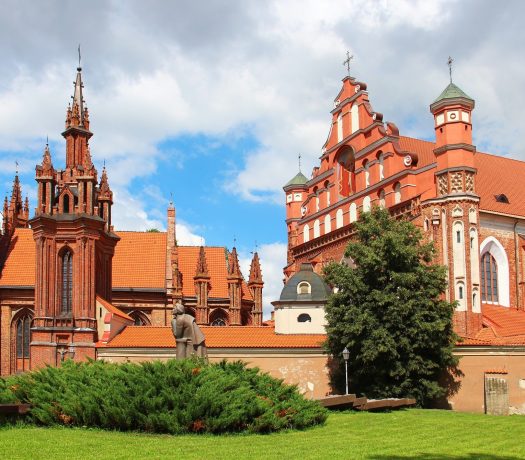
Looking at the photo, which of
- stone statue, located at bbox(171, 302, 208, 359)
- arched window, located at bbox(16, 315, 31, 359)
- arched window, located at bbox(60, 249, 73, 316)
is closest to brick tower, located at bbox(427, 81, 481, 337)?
stone statue, located at bbox(171, 302, 208, 359)

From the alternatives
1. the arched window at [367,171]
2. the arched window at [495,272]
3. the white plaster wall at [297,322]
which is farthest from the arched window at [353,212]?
the arched window at [495,272]

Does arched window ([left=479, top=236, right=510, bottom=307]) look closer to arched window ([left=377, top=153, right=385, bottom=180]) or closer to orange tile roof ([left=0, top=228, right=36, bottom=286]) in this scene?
arched window ([left=377, top=153, right=385, bottom=180])

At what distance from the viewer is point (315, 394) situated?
3619 cm

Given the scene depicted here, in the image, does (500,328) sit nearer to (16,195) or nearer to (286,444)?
(286,444)

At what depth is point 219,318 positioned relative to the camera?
164ft

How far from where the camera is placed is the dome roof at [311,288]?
4034 centimetres

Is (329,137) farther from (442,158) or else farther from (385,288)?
(385,288)

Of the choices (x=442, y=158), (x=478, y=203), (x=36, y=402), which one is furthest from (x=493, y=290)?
(x=36, y=402)

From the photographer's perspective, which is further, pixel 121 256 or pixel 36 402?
pixel 121 256

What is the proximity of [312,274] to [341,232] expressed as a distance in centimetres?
360

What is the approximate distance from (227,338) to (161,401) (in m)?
19.9

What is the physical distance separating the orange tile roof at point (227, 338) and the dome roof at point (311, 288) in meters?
2.03

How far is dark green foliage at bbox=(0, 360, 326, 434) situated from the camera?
1841 centimetres

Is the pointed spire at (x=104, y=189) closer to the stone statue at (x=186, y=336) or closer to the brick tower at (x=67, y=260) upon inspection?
the brick tower at (x=67, y=260)
